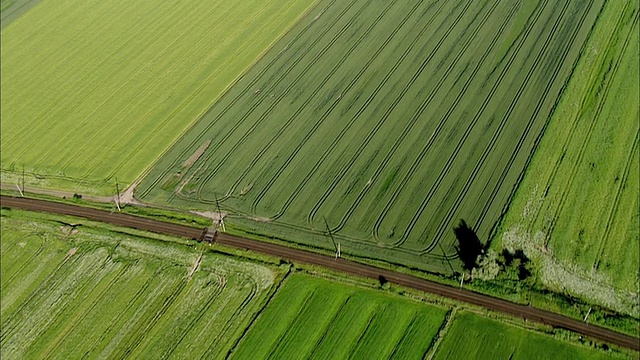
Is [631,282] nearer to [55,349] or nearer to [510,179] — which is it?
[510,179]

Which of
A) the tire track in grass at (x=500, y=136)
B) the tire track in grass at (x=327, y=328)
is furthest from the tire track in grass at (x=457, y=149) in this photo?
the tire track in grass at (x=327, y=328)

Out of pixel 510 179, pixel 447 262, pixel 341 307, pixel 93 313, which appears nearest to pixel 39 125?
pixel 93 313

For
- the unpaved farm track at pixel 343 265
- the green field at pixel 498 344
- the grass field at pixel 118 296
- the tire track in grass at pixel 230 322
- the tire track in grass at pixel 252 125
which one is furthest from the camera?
the tire track in grass at pixel 252 125

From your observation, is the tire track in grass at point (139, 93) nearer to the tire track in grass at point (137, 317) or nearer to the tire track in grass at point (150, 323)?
the tire track in grass at point (137, 317)

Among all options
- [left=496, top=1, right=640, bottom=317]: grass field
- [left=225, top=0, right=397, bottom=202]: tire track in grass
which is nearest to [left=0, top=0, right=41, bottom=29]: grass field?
[left=225, top=0, right=397, bottom=202]: tire track in grass

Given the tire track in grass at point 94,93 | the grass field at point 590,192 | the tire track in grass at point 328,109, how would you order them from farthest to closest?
the tire track in grass at point 94,93 → the tire track in grass at point 328,109 → the grass field at point 590,192

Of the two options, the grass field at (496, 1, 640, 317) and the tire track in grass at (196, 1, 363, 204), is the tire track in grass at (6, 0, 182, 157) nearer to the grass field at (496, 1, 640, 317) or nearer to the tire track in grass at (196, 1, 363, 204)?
the tire track in grass at (196, 1, 363, 204)

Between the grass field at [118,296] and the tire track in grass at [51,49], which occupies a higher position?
the tire track in grass at [51,49]

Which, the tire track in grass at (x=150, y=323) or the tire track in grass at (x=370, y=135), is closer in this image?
the tire track in grass at (x=150, y=323)
